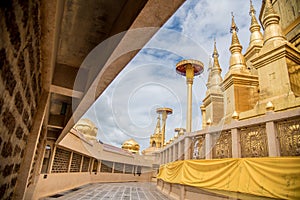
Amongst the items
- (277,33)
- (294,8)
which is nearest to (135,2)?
(277,33)

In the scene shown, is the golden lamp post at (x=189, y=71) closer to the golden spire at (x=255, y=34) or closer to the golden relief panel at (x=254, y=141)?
the golden spire at (x=255, y=34)

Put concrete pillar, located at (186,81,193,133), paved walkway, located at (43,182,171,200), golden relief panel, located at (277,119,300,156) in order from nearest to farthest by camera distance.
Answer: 1. golden relief panel, located at (277,119,300,156)
2. paved walkway, located at (43,182,171,200)
3. concrete pillar, located at (186,81,193,133)

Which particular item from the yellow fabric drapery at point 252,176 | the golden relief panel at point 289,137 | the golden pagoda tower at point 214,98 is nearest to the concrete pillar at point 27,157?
the yellow fabric drapery at point 252,176

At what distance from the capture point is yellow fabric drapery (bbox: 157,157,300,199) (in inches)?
151

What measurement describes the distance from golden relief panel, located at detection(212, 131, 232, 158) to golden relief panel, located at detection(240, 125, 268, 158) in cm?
43

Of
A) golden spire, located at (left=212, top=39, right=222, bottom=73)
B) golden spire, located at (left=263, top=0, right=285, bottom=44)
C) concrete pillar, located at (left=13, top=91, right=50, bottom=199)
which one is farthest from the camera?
golden spire, located at (left=212, top=39, right=222, bottom=73)

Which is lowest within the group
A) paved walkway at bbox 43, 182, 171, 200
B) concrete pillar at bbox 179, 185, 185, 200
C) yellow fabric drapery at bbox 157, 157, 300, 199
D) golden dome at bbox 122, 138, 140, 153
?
paved walkway at bbox 43, 182, 171, 200

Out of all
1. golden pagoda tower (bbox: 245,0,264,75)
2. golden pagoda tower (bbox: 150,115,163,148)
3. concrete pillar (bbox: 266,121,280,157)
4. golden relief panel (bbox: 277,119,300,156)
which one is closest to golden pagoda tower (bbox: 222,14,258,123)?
golden pagoda tower (bbox: 245,0,264,75)

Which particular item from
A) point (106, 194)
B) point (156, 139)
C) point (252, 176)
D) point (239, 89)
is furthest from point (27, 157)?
point (156, 139)

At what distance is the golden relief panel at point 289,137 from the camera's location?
434 centimetres

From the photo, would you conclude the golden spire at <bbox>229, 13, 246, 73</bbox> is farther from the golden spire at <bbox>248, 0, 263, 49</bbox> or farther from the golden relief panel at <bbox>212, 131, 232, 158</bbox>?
the golden relief panel at <bbox>212, 131, 232, 158</bbox>

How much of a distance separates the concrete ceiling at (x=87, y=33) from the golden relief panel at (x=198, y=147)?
509cm

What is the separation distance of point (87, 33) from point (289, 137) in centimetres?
475

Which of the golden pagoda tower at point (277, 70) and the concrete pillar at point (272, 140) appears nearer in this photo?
the concrete pillar at point (272, 140)
